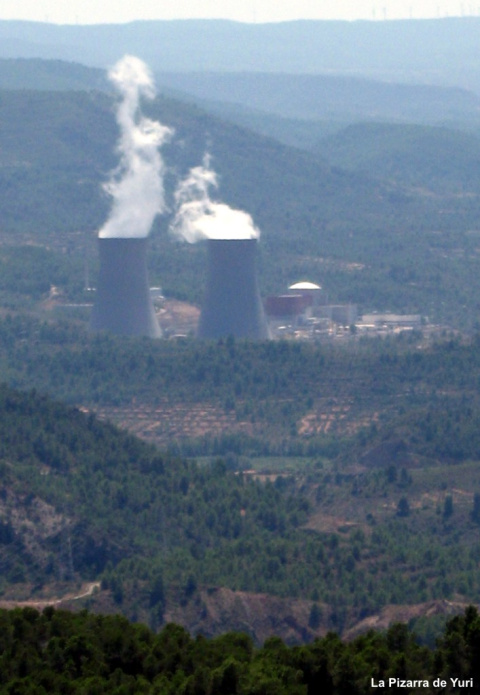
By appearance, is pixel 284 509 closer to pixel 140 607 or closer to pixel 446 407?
pixel 140 607

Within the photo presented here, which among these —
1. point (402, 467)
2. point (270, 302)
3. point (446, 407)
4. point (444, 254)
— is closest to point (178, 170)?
point (444, 254)

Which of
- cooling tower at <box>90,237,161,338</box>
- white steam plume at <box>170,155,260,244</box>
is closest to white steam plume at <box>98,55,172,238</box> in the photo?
white steam plume at <box>170,155,260,244</box>

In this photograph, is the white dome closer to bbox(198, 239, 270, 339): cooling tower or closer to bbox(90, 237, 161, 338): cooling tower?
bbox(198, 239, 270, 339): cooling tower

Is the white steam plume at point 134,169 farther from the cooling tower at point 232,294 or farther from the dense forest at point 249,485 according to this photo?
the dense forest at point 249,485

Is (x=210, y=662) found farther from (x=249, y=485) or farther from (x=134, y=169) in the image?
(x=134, y=169)

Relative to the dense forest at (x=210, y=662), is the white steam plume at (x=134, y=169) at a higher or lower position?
higher

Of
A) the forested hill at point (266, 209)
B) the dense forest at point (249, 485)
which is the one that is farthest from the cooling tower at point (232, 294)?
the forested hill at point (266, 209)
